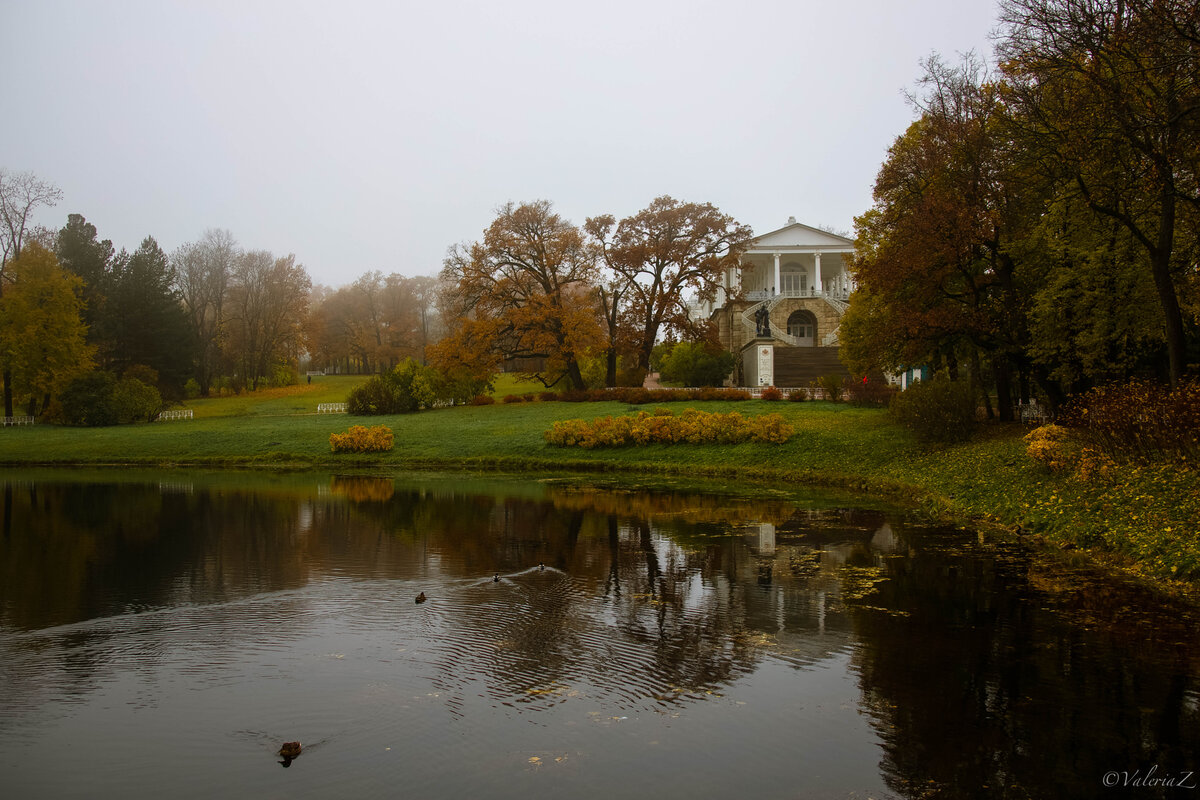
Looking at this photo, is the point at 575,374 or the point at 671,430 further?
the point at 575,374

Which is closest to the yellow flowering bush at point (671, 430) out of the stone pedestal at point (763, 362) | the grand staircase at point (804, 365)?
the stone pedestal at point (763, 362)

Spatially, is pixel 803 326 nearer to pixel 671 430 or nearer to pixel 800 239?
pixel 800 239

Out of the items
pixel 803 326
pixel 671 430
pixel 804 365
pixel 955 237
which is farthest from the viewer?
pixel 803 326

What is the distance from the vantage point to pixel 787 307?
177 feet

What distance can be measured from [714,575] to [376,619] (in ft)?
15.0

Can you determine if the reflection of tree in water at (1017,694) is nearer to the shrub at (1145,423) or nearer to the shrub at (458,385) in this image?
the shrub at (1145,423)

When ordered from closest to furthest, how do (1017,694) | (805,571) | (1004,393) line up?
1. (1017,694)
2. (805,571)
3. (1004,393)

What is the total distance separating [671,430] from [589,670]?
20672 millimetres

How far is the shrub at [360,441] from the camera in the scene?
30.5m

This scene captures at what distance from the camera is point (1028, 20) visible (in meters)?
14.4

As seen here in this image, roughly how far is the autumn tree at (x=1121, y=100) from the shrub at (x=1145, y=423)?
1764 millimetres

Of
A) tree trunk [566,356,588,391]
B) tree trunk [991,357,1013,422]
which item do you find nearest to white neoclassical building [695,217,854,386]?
tree trunk [566,356,588,391]

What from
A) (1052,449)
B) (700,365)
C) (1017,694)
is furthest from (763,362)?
(1017,694)

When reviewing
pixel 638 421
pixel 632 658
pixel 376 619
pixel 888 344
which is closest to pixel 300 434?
pixel 638 421
